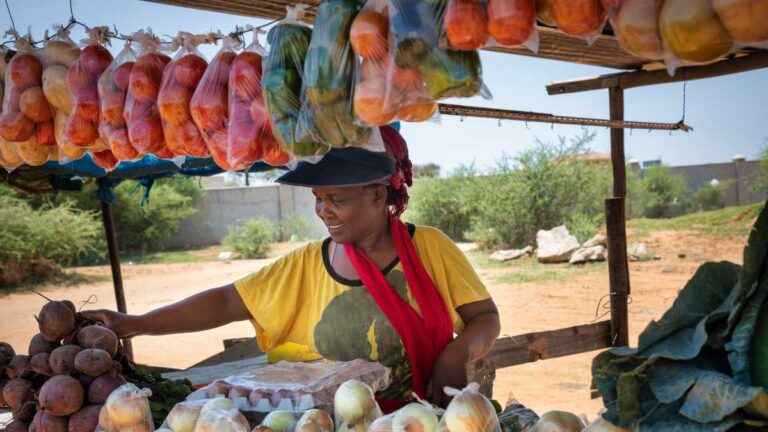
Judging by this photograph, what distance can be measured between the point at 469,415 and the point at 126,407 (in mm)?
914

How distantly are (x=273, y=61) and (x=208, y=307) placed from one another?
1357 millimetres

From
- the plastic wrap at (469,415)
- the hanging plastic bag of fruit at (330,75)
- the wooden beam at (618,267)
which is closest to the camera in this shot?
the plastic wrap at (469,415)

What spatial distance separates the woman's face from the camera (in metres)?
2.48

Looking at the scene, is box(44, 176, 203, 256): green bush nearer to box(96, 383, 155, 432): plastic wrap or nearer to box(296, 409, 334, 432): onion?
Result: box(96, 383, 155, 432): plastic wrap

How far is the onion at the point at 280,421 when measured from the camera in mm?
1656

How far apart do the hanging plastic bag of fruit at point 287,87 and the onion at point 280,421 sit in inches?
26.4

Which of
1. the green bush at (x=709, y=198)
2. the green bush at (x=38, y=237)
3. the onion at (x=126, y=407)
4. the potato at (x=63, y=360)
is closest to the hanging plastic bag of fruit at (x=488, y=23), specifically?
the onion at (x=126, y=407)

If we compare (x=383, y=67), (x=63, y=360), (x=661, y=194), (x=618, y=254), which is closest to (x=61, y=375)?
(x=63, y=360)

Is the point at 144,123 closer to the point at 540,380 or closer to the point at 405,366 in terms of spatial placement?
the point at 405,366

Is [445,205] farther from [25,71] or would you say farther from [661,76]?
[25,71]

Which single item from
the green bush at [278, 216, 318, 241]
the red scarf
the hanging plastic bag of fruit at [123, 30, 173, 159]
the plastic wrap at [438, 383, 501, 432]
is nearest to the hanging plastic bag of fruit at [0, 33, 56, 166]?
the hanging plastic bag of fruit at [123, 30, 173, 159]

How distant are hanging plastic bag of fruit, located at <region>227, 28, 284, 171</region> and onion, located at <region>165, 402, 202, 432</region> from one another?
0.67 meters

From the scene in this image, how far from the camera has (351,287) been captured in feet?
8.54

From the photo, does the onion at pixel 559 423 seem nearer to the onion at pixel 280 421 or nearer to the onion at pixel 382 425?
the onion at pixel 382 425
